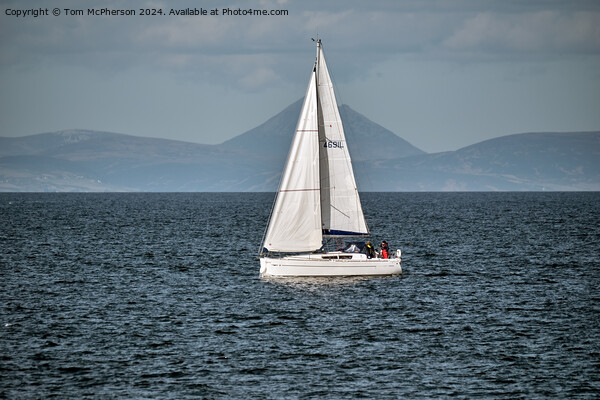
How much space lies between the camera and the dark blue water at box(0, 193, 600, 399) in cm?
3266

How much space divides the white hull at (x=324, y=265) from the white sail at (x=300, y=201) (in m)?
0.88

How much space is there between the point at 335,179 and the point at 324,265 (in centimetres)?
537

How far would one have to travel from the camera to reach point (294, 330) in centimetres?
4197

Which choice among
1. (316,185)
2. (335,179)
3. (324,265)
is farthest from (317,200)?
(324,265)

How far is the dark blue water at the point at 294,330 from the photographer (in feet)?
107

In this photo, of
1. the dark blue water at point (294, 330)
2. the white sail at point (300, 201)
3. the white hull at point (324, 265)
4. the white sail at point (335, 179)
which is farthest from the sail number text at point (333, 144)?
the dark blue water at point (294, 330)

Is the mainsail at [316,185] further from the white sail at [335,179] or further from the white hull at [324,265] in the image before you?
the white hull at [324,265]

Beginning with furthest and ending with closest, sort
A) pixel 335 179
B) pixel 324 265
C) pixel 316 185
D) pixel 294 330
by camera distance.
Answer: pixel 335 179, pixel 316 185, pixel 324 265, pixel 294 330

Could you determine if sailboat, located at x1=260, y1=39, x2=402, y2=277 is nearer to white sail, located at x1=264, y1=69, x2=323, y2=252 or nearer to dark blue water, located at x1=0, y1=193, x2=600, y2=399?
white sail, located at x1=264, y1=69, x2=323, y2=252

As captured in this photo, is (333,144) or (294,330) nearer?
(294,330)

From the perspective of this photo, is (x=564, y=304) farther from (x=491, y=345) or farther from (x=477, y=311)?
(x=491, y=345)

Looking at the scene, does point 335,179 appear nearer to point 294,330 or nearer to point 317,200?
point 317,200

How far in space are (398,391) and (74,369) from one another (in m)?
12.5

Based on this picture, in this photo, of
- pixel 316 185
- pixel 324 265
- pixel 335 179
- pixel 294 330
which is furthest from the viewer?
pixel 335 179
